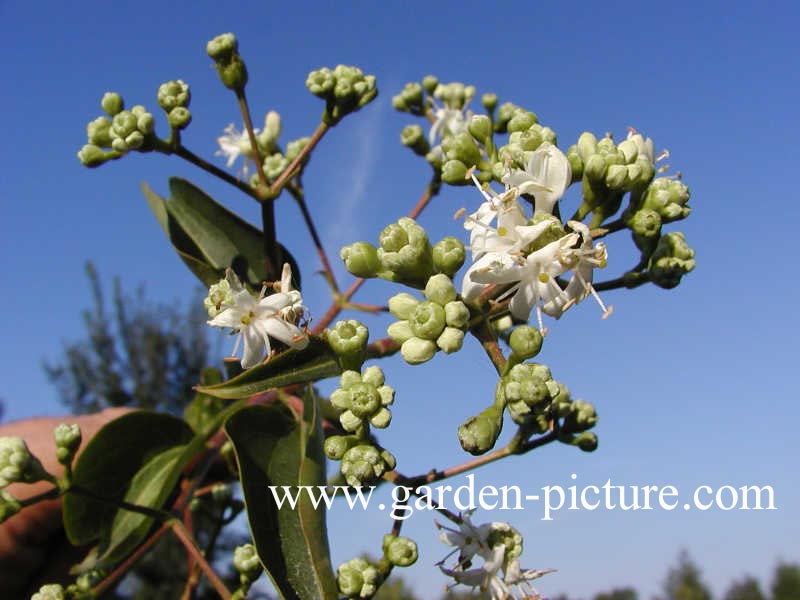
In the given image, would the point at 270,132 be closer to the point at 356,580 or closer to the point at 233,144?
the point at 233,144

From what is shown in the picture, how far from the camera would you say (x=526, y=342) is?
1.25 meters

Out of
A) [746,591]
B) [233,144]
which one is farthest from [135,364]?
[746,591]

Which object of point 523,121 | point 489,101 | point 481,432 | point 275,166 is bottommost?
point 481,432

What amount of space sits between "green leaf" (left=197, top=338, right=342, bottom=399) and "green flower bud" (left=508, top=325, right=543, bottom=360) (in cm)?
38

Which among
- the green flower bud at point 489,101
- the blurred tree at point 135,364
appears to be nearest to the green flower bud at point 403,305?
the green flower bud at point 489,101

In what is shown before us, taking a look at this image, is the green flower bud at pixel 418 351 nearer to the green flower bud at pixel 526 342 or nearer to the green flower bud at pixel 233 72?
the green flower bud at pixel 526 342

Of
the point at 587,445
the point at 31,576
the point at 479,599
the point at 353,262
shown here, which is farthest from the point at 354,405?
the point at 31,576

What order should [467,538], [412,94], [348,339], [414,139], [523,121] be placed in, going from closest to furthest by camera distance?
[348,339] → [523,121] → [467,538] → [414,139] → [412,94]

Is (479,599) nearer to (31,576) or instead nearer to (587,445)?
(587,445)

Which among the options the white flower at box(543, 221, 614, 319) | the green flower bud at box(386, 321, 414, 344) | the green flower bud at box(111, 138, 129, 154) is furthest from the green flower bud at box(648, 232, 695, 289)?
the green flower bud at box(111, 138, 129, 154)

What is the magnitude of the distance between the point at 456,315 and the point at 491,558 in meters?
0.59

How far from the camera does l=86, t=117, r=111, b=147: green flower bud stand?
1.76 metres

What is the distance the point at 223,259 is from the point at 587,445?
1.05 m

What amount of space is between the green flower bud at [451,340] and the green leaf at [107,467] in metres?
0.91
